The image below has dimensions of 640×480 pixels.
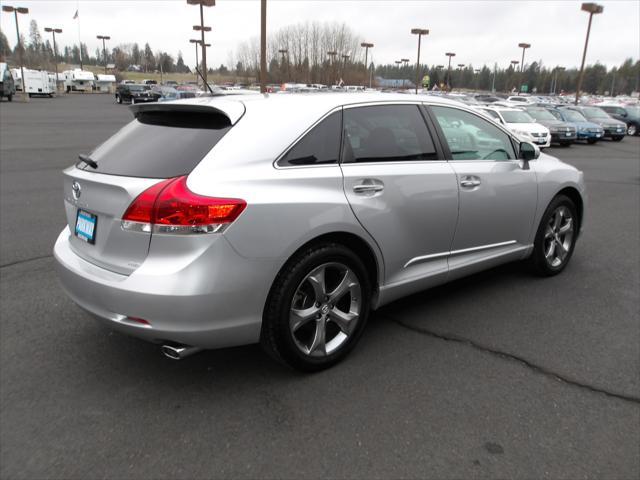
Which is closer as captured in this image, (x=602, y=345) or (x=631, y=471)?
(x=631, y=471)

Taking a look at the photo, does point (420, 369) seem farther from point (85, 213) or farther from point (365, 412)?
point (85, 213)

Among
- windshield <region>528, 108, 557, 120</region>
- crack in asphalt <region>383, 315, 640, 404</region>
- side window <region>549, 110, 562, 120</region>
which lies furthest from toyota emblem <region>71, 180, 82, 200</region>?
side window <region>549, 110, 562, 120</region>

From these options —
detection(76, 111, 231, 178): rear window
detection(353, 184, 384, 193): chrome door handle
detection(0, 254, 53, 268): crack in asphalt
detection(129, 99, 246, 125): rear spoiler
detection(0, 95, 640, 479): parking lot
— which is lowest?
detection(0, 254, 53, 268): crack in asphalt

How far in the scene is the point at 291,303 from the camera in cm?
294

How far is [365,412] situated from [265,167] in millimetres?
1424

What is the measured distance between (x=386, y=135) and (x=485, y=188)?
1022 millimetres

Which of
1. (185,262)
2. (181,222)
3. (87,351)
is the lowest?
(87,351)

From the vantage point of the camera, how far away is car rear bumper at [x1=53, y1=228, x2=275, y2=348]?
2.58m

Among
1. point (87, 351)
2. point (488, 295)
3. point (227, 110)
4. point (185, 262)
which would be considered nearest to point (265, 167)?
point (227, 110)

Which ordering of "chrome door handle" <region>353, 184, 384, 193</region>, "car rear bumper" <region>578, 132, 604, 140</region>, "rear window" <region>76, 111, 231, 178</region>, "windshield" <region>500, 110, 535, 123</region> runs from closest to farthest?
1. "rear window" <region>76, 111, 231, 178</region>
2. "chrome door handle" <region>353, 184, 384, 193</region>
3. "windshield" <region>500, 110, 535, 123</region>
4. "car rear bumper" <region>578, 132, 604, 140</region>

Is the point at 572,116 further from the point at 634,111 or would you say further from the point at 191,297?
the point at 191,297

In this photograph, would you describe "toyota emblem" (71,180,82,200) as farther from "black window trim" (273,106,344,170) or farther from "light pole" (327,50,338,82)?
"light pole" (327,50,338,82)

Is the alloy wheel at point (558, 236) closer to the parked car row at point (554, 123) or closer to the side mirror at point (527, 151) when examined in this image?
the side mirror at point (527, 151)

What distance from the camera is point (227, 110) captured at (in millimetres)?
2949
